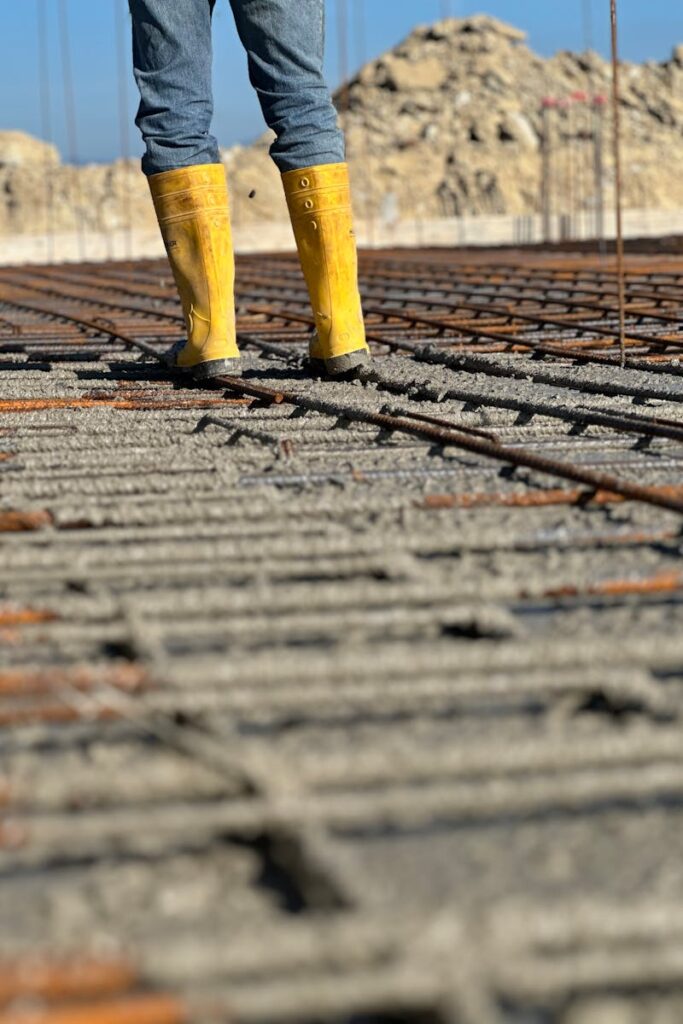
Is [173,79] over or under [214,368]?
over

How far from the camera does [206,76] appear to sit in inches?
134

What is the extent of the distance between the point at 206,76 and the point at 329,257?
1.53 feet

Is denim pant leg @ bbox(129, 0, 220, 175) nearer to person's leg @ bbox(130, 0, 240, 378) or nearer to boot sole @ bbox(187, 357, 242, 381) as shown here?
person's leg @ bbox(130, 0, 240, 378)

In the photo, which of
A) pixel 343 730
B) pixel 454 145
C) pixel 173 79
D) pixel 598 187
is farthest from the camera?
pixel 454 145

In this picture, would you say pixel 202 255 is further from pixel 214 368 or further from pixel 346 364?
pixel 346 364

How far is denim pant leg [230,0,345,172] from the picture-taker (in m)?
3.35

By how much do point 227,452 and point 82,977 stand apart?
1699 mm

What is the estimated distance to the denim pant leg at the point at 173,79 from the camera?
3.33 meters

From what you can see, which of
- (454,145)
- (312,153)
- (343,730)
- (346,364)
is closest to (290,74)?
(312,153)

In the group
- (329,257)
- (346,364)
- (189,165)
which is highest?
(189,165)

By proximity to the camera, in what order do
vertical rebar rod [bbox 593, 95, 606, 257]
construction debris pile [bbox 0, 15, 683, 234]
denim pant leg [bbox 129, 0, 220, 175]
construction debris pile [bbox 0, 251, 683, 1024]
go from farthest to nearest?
construction debris pile [bbox 0, 15, 683, 234] < vertical rebar rod [bbox 593, 95, 606, 257] < denim pant leg [bbox 129, 0, 220, 175] < construction debris pile [bbox 0, 251, 683, 1024]

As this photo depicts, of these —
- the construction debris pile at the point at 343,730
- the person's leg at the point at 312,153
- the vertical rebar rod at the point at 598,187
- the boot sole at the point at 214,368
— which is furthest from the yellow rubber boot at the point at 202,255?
the vertical rebar rod at the point at 598,187

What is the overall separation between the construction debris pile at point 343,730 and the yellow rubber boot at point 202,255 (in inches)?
32.7

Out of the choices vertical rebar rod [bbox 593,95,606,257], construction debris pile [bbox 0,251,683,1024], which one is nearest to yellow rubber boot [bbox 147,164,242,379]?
construction debris pile [bbox 0,251,683,1024]
